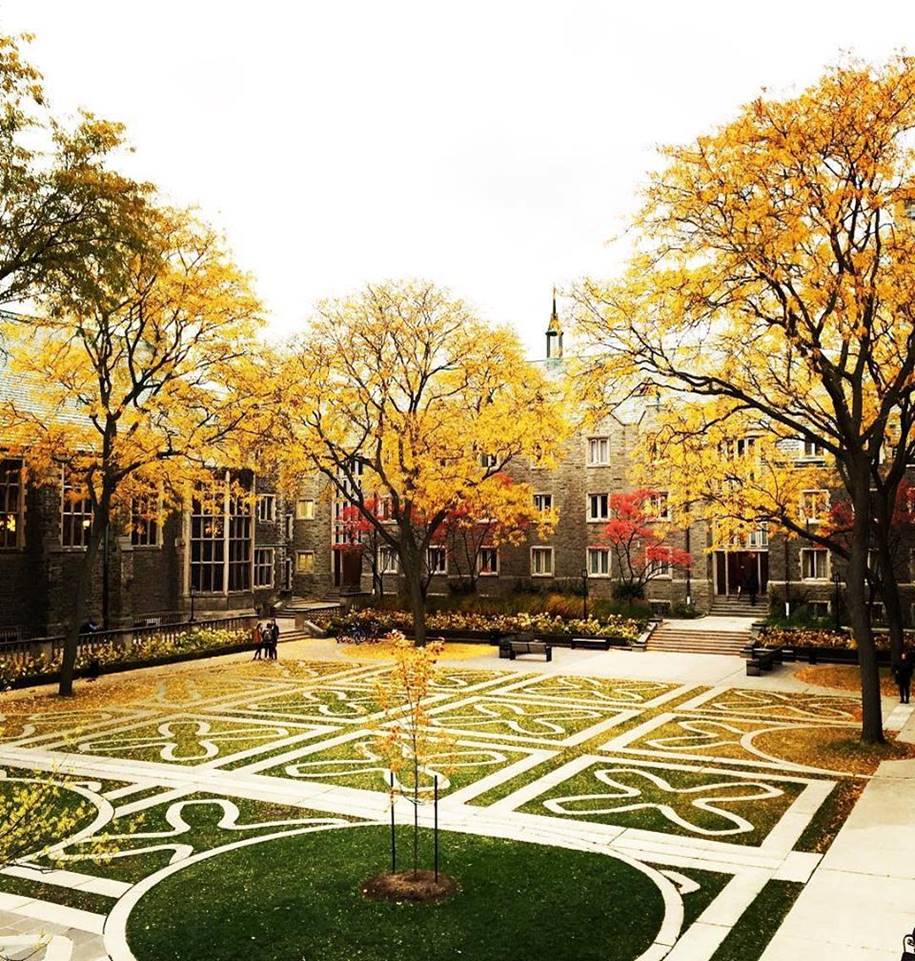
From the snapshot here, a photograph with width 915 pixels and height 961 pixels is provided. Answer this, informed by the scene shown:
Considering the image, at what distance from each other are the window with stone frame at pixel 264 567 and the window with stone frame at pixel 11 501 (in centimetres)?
1918

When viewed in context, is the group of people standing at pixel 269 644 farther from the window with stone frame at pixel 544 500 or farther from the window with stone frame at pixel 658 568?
the window with stone frame at pixel 544 500

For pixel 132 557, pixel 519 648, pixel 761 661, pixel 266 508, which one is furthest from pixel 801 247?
pixel 266 508

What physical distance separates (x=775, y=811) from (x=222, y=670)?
A: 22.5 metres

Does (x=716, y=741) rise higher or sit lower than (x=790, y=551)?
lower

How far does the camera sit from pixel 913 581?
4181cm

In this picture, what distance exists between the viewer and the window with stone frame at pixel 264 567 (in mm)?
54719

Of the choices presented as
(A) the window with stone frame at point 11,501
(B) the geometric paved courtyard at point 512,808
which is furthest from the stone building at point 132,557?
(B) the geometric paved courtyard at point 512,808

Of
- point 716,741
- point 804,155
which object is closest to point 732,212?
point 804,155

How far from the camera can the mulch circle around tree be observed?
35.0 ft

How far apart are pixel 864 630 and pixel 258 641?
1019 inches

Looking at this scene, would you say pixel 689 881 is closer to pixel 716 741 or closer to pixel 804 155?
pixel 716 741

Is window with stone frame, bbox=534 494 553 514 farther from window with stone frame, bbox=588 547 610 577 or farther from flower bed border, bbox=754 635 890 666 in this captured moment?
flower bed border, bbox=754 635 890 666

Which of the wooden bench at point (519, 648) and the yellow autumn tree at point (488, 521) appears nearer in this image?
the wooden bench at point (519, 648)

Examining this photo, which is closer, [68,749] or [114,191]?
[114,191]
